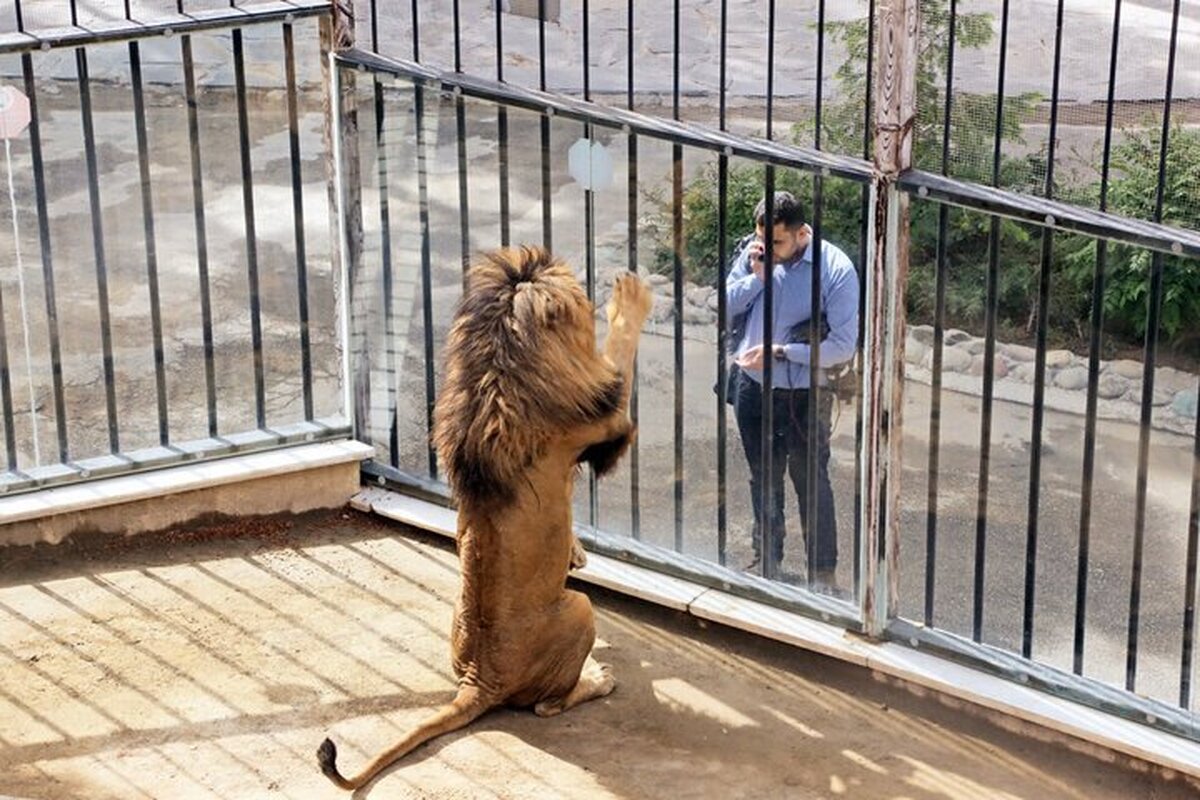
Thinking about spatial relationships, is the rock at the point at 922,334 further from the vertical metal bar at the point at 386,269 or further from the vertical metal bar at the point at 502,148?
the vertical metal bar at the point at 386,269

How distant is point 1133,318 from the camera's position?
16.5 feet

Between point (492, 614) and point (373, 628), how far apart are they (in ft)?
2.73

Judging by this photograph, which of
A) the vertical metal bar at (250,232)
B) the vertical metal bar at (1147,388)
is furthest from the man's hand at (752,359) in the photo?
the vertical metal bar at (250,232)

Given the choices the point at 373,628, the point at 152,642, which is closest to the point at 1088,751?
the point at 373,628

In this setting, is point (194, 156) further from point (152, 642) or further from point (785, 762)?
point (785, 762)

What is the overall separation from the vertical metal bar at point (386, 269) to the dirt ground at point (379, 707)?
0.61m

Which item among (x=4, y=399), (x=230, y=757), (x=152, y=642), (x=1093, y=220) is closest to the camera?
(x=1093, y=220)

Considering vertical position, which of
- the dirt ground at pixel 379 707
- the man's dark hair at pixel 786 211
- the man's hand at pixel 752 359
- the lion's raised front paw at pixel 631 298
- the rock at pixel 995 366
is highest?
the man's dark hair at pixel 786 211

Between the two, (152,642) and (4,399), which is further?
(4,399)

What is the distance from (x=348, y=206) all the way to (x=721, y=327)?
1.71m

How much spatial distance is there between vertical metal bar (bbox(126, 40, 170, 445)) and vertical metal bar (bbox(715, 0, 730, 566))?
6.82 feet

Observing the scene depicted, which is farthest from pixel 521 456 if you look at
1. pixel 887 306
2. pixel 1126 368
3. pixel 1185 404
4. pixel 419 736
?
pixel 1185 404

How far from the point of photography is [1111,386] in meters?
5.03

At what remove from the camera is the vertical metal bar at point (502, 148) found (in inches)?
239
